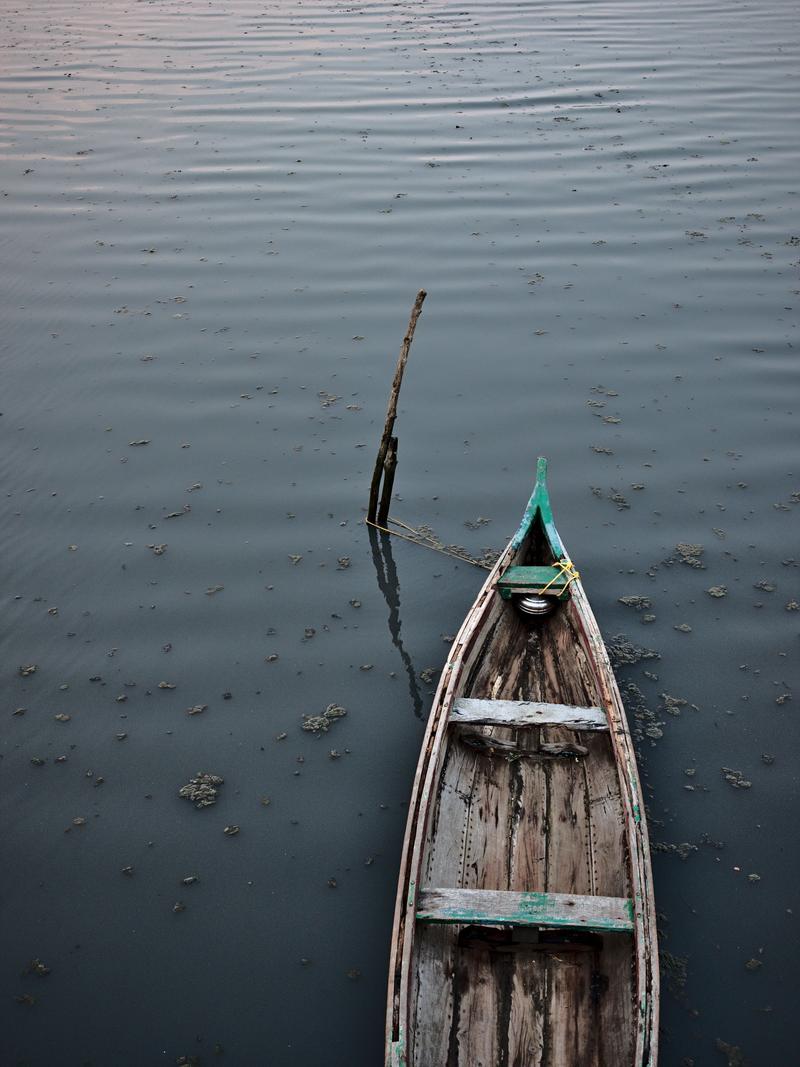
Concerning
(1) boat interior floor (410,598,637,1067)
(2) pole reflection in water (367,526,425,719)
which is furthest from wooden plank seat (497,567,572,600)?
(2) pole reflection in water (367,526,425,719)

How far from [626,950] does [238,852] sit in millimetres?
2543

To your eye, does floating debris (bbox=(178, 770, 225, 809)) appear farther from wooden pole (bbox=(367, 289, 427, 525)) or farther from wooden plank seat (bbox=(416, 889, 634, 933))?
wooden pole (bbox=(367, 289, 427, 525))

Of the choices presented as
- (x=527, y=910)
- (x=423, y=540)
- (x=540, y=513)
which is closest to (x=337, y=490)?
(x=423, y=540)

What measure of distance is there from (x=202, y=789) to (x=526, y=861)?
7.58ft

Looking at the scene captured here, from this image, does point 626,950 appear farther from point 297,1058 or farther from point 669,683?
point 669,683

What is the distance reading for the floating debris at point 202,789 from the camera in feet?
21.3

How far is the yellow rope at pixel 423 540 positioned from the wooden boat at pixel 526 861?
2.63 feet

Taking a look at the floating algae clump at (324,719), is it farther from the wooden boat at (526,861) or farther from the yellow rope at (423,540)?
the yellow rope at (423,540)

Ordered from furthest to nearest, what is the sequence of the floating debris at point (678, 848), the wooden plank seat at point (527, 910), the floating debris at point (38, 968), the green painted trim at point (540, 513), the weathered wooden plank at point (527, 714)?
the green painted trim at point (540, 513), the weathered wooden plank at point (527, 714), the floating debris at point (678, 848), the floating debris at point (38, 968), the wooden plank seat at point (527, 910)

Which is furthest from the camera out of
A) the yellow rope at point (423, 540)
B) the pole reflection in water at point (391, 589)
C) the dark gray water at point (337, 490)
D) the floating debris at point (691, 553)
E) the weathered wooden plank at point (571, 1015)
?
the yellow rope at point (423, 540)

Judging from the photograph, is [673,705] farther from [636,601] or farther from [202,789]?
[202,789]

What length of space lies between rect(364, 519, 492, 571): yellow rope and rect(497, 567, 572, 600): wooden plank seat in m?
0.77

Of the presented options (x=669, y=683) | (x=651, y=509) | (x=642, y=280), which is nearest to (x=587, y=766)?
(x=669, y=683)

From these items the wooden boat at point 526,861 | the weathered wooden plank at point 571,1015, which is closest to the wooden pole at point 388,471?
the wooden boat at point 526,861
